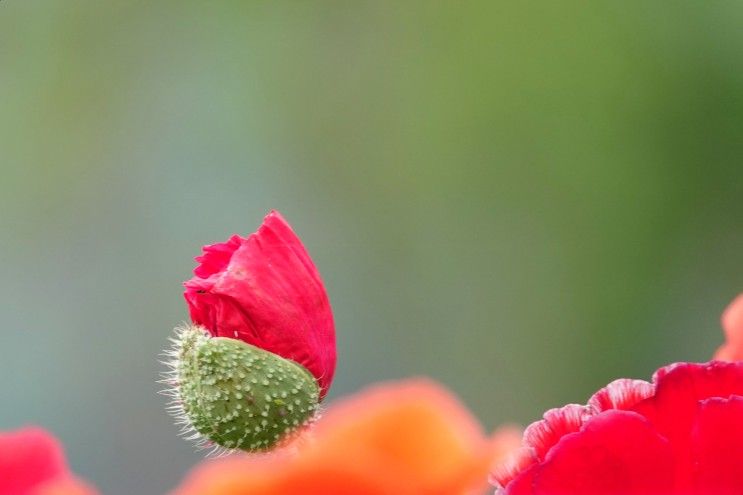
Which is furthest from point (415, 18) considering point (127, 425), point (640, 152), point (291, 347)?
point (291, 347)

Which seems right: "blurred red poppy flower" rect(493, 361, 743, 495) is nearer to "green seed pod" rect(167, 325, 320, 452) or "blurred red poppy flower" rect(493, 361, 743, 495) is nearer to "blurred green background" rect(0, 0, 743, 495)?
"green seed pod" rect(167, 325, 320, 452)

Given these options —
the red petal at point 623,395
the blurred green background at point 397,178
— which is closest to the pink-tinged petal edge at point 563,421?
the red petal at point 623,395

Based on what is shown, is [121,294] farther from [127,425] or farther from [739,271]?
[739,271]

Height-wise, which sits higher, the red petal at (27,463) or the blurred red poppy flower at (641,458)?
the red petal at (27,463)

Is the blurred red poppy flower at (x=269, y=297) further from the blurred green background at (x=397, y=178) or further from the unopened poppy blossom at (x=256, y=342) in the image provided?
the blurred green background at (x=397, y=178)

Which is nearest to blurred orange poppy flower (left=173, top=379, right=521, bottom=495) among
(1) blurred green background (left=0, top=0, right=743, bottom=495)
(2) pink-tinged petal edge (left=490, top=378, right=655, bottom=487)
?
(2) pink-tinged petal edge (left=490, top=378, right=655, bottom=487)
